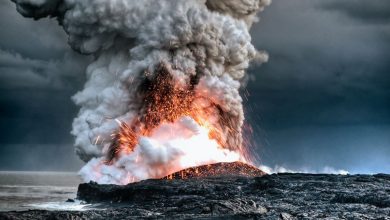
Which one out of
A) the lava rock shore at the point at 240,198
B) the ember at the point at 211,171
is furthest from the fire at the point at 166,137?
the lava rock shore at the point at 240,198

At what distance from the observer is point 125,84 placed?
104 metres

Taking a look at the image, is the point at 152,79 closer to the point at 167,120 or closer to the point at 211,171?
the point at 167,120

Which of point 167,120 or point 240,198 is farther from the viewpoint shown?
point 167,120

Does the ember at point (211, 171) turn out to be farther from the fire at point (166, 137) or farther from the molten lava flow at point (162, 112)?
the molten lava flow at point (162, 112)

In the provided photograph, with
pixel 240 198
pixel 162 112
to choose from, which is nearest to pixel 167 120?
pixel 162 112

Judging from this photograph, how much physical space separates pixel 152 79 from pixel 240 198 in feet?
130

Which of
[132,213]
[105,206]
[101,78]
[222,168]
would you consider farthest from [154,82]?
A: [132,213]

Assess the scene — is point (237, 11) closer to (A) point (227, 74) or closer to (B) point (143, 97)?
(A) point (227, 74)

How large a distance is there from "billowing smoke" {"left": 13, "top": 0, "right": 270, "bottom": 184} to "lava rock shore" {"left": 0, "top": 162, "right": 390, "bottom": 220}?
8257 mm

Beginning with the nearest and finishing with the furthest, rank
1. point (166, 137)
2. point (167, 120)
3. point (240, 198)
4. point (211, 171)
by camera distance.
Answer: point (240, 198), point (211, 171), point (166, 137), point (167, 120)

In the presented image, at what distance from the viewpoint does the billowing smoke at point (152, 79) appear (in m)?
102

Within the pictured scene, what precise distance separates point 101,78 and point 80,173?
58.0ft

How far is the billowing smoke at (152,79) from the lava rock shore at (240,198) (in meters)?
8.26

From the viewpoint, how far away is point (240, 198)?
71375 mm
